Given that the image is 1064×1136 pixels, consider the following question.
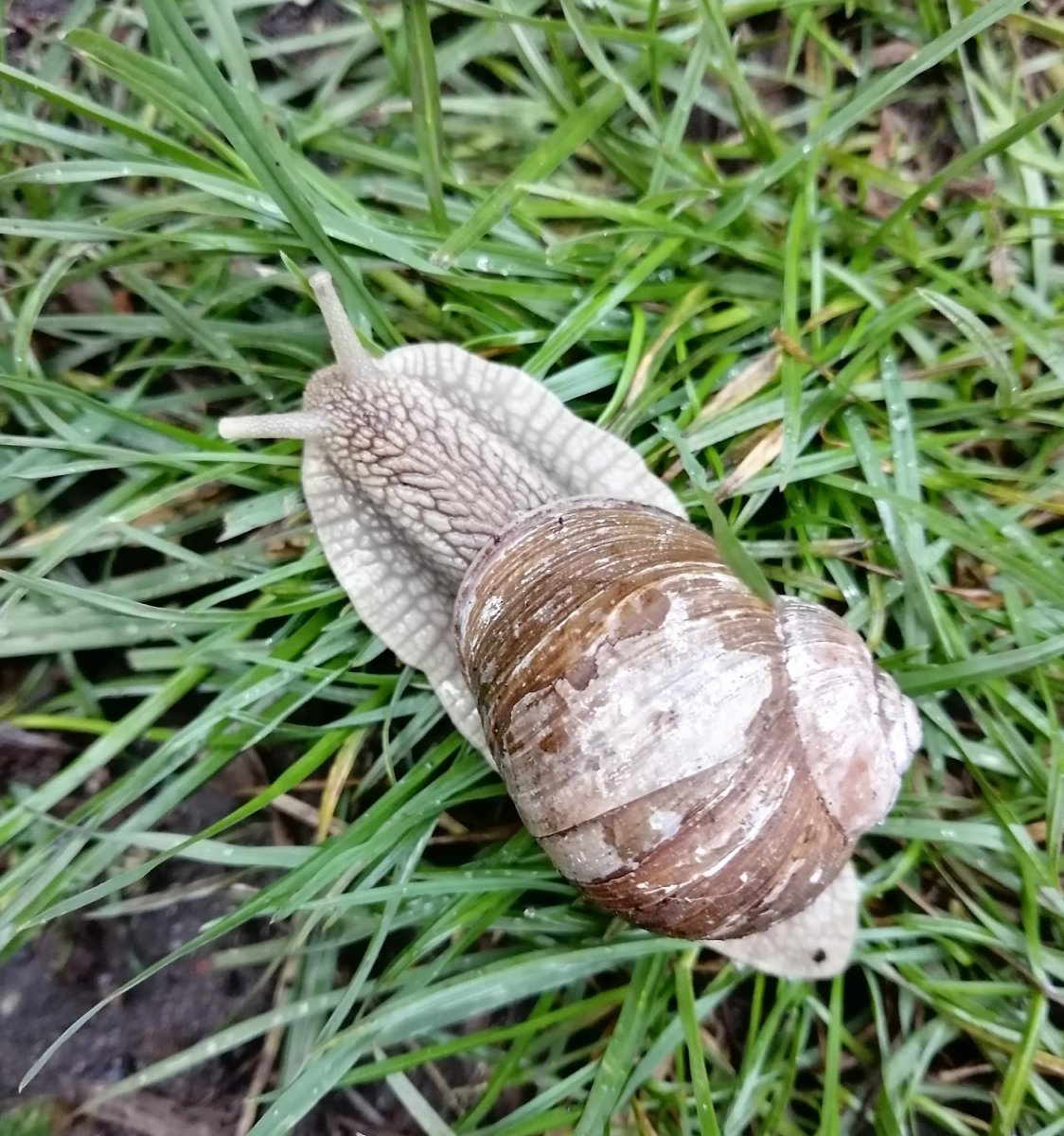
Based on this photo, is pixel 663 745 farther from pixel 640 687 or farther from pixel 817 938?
pixel 817 938

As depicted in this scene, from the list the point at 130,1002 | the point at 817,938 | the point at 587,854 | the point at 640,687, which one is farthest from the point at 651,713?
the point at 130,1002

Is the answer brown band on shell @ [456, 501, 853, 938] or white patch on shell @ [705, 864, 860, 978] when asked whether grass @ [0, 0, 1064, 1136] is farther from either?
brown band on shell @ [456, 501, 853, 938]

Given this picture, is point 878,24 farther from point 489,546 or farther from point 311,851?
point 311,851

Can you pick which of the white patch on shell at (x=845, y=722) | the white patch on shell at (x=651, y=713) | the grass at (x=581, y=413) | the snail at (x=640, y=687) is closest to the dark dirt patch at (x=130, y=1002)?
the grass at (x=581, y=413)

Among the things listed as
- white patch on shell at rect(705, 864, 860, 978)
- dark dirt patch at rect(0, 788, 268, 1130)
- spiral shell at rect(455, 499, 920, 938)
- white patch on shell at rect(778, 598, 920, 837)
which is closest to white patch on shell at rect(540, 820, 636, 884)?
spiral shell at rect(455, 499, 920, 938)

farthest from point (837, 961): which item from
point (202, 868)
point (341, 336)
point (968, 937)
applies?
point (341, 336)

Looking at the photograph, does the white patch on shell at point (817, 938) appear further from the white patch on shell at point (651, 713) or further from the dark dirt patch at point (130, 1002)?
the dark dirt patch at point (130, 1002)
